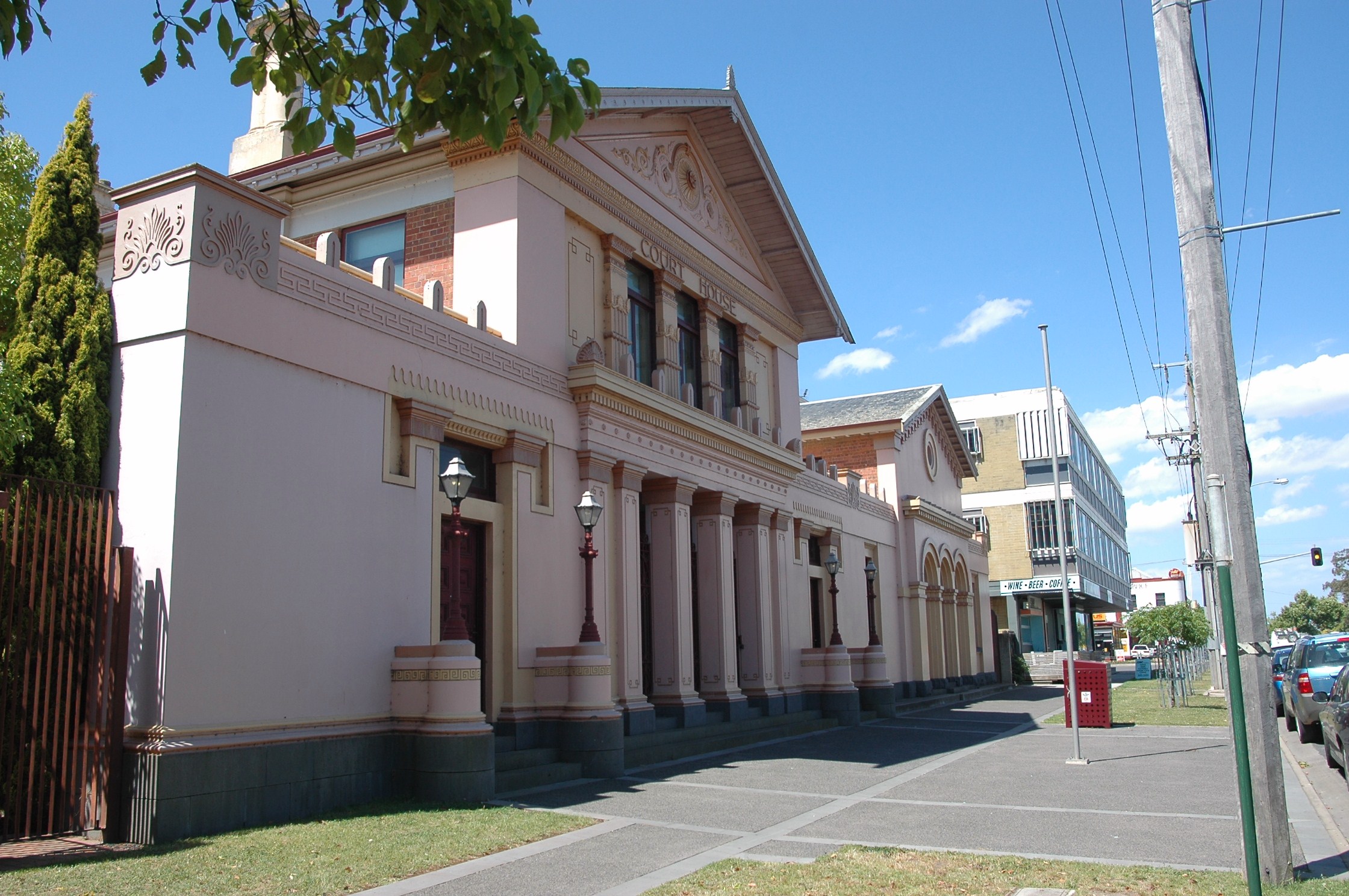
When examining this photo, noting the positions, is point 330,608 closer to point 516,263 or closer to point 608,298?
point 516,263

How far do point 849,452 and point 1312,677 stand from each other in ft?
51.9

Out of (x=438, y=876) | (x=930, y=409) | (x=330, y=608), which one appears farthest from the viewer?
(x=930, y=409)

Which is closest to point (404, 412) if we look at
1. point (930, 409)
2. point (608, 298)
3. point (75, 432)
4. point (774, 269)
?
point (75, 432)

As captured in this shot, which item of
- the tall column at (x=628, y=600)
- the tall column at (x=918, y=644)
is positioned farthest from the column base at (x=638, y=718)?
the tall column at (x=918, y=644)

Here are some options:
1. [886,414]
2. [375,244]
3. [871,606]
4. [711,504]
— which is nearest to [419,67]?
[375,244]

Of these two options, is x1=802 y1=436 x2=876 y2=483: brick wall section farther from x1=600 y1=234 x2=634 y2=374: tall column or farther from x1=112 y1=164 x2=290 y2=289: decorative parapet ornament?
x1=112 y1=164 x2=290 y2=289: decorative parapet ornament

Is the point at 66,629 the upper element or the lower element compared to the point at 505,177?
lower

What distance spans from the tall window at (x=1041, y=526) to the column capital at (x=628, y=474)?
165ft

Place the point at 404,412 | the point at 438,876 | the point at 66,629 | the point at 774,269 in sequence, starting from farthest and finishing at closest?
the point at 774,269, the point at 404,412, the point at 66,629, the point at 438,876

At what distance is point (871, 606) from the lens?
99.2ft

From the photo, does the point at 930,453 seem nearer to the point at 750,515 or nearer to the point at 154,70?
the point at 750,515

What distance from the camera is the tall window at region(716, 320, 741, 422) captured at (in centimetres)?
2302

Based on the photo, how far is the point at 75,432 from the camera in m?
10.4

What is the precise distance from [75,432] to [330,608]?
3137 mm
